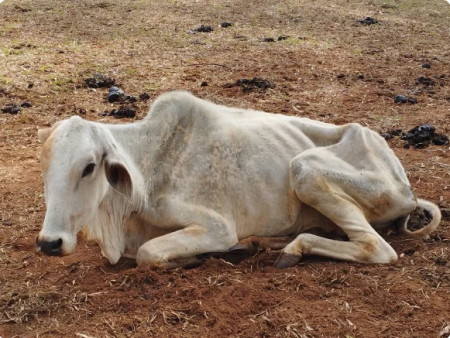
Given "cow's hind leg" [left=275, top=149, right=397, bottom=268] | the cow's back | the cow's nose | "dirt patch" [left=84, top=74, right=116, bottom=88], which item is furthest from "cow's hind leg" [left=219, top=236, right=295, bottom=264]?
"dirt patch" [left=84, top=74, right=116, bottom=88]

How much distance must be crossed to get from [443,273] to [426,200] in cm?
151

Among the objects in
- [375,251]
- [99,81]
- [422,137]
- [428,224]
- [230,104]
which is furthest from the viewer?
[99,81]

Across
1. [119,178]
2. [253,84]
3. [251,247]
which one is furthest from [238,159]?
[253,84]

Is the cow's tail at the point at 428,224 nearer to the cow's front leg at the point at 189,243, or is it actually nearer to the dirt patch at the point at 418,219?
the dirt patch at the point at 418,219

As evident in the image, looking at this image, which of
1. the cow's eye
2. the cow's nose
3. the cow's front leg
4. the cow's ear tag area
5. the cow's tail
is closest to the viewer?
the cow's nose

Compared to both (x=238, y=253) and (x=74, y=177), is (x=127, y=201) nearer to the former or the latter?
(x=74, y=177)

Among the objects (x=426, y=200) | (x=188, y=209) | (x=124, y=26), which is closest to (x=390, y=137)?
(x=426, y=200)

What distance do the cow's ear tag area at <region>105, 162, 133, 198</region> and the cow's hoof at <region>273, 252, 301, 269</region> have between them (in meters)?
1.16

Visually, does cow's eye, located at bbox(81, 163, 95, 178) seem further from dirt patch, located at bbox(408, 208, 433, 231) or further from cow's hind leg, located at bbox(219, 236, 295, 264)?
dirt patch, located at bbox(408, 208, 433, 231)

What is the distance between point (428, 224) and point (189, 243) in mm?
2007

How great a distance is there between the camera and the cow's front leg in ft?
14.5

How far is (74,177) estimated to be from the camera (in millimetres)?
3941

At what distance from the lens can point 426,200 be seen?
5.68 meters

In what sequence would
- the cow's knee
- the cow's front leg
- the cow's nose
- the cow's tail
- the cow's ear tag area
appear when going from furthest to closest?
the cow's tail < the cow's knee < the cow's front leg < the cow's ear tag area < the cow's nose
